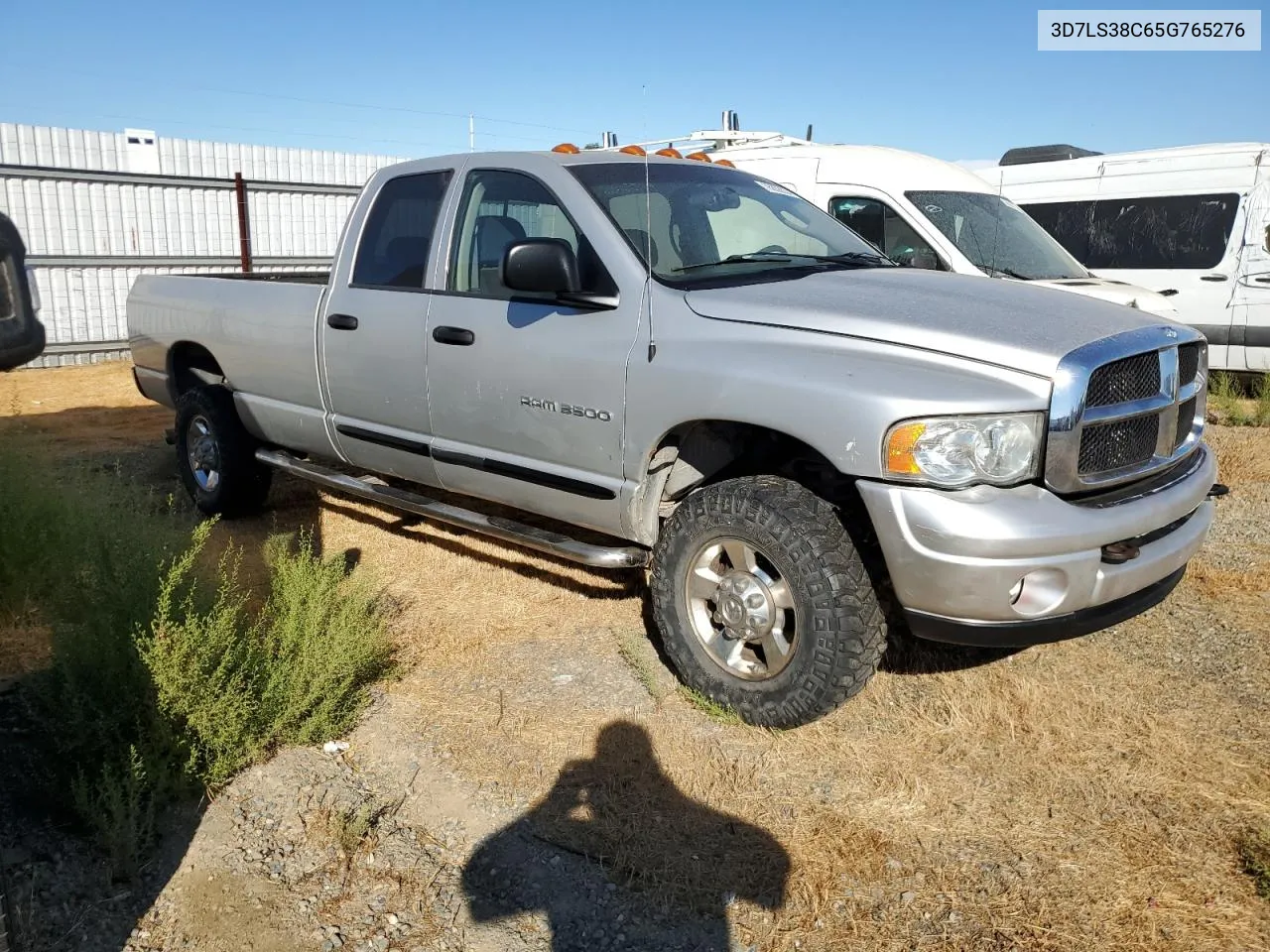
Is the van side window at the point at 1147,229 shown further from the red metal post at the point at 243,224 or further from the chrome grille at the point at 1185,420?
the red metal post at the point at 243,224

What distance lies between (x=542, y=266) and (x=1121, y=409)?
202 centimetres

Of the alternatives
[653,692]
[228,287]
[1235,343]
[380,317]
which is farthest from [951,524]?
[1235,343]

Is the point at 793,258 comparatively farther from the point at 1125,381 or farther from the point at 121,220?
the point at 121,220

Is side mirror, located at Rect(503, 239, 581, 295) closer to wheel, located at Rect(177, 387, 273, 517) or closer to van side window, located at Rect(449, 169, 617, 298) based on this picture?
van side window, located at Rect(449, 169, 617, 298)

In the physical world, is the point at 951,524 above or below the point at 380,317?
below

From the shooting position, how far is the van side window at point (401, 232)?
4.70 meters

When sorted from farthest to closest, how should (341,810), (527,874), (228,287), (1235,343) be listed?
(1235,343)
(228,287)
(341,810)
(527,874)

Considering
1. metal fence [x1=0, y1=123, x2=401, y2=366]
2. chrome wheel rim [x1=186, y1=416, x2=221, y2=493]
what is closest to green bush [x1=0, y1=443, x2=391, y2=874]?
→ chrome wheel rim [x1=186, y1=416, x2=221, y2=493]

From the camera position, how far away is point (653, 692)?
382cm

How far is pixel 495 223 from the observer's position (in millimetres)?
4496

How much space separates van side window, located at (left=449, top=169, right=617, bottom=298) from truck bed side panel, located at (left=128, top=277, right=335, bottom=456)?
1.07m

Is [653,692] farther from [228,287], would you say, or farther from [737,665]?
[228,287]

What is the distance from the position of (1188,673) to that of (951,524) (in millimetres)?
1667

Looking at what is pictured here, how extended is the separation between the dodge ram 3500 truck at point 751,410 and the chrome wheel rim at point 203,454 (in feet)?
3.09
